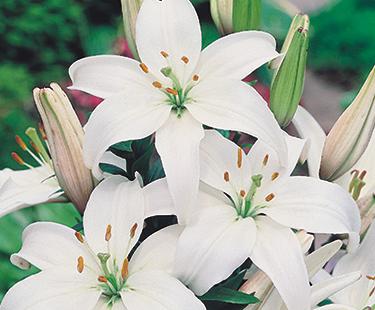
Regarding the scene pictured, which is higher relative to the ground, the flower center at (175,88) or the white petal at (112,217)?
the flower center at (175,88)

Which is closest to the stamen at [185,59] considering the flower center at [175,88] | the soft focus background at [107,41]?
the flower center at [175,88]

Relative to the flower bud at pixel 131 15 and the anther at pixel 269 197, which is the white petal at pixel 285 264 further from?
the flower bud at pixel 131 15

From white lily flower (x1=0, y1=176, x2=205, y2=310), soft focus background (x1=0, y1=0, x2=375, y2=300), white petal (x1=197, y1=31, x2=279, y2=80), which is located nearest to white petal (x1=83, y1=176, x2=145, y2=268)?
white lily flower (x1=0, y1=176, x2=205, y2=310)

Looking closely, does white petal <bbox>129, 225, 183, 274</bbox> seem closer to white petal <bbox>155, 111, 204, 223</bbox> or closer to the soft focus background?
white petal <bbox>155, 111, 204, 223</bbox>

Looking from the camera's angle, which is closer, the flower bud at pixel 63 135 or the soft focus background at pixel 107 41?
the flower bud at pixel 63 135

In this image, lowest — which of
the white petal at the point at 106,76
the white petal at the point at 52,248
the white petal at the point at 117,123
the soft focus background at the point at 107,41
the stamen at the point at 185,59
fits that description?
the soft focus background at the point at 107,41

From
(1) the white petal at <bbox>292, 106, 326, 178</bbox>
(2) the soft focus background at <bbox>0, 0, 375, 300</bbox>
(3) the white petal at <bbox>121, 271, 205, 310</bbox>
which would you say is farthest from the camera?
(2) the soft focus background at <bbox>0, 0, 375, 300</bbox>

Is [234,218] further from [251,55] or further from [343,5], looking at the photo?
[343,5]
